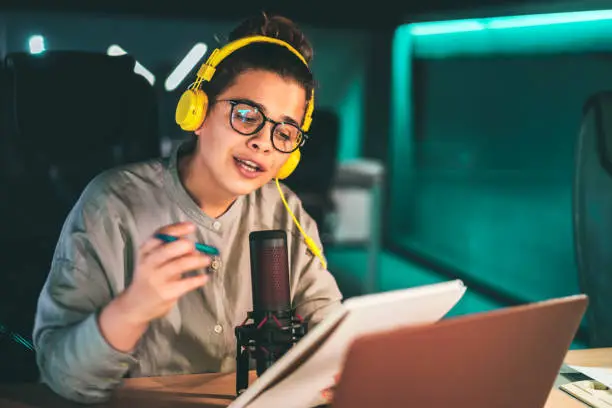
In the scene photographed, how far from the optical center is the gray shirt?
1.12 meters

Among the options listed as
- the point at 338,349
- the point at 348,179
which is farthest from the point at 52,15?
the point at 338,349

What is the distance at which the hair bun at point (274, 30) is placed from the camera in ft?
4.21

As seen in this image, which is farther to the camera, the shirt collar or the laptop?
the shirt collar

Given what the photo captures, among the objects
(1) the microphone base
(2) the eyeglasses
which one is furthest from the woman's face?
(1) the microphone base

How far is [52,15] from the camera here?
4156 millimetres

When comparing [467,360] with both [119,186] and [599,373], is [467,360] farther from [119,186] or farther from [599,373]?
[119,186]

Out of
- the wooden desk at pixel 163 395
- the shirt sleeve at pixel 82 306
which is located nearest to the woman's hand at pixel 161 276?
the shirt sleeve at pixel 82 306

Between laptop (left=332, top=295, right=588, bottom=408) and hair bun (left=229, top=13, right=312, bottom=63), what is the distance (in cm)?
71

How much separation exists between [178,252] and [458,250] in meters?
4.45

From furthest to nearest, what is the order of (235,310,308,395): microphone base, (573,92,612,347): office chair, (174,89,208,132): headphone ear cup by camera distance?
(573,92,612,347): office chair
(174,89,208,132): headphone ear cup
(235,310,308,395): microphone base

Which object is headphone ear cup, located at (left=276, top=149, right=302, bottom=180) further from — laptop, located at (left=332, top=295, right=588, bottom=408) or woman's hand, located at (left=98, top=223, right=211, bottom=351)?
laptop, located at (left=332, top=295, right=588, bottom=408)

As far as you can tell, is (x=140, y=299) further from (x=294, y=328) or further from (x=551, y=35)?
(x=551, y=35)

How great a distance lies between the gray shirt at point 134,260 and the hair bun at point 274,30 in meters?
0.27

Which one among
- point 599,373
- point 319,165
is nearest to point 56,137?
point 599,373
